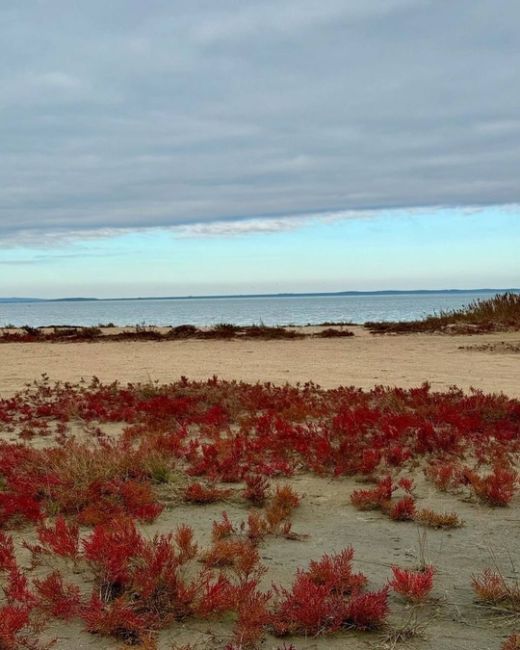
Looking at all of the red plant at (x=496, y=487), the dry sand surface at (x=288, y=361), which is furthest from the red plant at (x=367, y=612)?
the dry sand surface at (x=288, y=361)

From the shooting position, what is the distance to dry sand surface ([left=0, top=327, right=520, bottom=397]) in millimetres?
15258

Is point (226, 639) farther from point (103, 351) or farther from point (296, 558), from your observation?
point (103, 351)

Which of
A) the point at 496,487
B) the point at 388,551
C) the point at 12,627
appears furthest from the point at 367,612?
the point at 496,487

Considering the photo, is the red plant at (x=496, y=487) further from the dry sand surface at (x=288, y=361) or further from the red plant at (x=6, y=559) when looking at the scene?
the dry sand surface at (x=288, y=361)

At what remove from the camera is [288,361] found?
19.3 meters

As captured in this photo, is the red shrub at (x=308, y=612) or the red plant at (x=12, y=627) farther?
the red shrub at (x=308, y=612)

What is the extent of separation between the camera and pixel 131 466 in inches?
277

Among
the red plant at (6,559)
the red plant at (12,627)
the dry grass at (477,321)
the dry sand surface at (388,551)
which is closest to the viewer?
the red plant at (12,627)

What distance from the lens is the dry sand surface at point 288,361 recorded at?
15.3 m

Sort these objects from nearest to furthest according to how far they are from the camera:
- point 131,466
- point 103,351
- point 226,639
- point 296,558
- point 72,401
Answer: point 226,639, point 296,558, point 131,466, point 72,401, point 103,351

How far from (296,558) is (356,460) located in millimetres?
2614

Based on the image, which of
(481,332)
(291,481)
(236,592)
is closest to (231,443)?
(291,481)

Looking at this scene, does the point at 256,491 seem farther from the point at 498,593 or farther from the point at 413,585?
the point at 498,593

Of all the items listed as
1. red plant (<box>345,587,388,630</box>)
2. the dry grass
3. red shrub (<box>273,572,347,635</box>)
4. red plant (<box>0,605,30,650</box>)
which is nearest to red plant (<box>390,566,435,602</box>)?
red plant (<box>345,587,388,630</box>)
